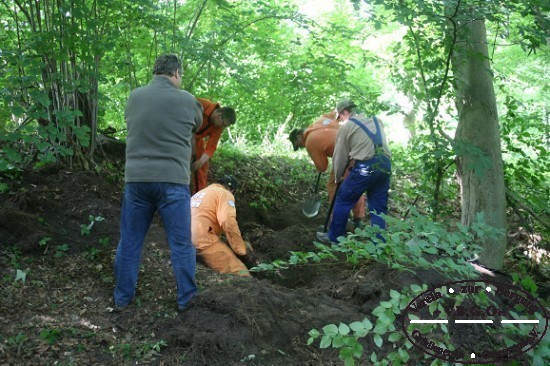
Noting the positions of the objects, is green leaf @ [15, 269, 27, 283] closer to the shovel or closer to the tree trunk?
the shovel

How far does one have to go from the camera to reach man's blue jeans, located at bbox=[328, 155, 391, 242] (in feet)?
19.0

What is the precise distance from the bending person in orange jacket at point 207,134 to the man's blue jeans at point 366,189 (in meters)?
1.60

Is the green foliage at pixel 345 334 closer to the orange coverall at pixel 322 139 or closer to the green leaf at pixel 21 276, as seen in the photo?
the green leaf at pixel 21 276

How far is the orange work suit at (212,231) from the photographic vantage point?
17.8 feet

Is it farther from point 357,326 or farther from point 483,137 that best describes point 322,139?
point 357,326

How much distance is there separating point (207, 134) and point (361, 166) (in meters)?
1.94

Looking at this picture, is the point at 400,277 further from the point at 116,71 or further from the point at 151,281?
the point at 116,71

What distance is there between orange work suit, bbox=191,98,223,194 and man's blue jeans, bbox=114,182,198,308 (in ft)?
6.87

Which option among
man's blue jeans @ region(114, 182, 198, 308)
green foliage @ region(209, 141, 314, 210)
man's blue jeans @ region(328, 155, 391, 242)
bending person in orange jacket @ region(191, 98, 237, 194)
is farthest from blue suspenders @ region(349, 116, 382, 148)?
man's blue jeans @ region(114, 182, 198, 308)

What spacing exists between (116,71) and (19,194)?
2.33 metres

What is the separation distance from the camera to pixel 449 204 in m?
8.10

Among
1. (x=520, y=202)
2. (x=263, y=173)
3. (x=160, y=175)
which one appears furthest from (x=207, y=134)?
(x=520, y=202)

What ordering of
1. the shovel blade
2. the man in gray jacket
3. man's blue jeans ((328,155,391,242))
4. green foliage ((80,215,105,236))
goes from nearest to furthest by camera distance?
the man in gray jacket, green foliage ((80,215,105,236)), man's blue jeans ((328,155,391,242)), the shovel blade

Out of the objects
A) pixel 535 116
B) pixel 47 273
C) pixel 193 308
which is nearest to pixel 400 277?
pixel 193 308
